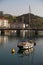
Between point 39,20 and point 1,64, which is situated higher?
point 39,20

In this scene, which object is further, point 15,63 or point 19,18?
point 19,18

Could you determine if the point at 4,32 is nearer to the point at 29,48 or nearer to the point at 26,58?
the point at 29,48

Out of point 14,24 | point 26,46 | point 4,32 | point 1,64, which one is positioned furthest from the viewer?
point 14,24

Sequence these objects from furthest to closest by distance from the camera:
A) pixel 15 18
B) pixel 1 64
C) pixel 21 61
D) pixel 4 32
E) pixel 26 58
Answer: pixel 15 18 < pixel 4 32 < pixel 26 58 < pixel 21 61 < pixel 1 64

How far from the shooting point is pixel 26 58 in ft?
62.2

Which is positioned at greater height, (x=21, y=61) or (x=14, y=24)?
(x=14, y=24)

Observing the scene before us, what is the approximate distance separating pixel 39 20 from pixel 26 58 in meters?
74.0

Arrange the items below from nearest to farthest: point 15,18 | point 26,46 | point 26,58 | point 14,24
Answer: point 26,58
point 26,46
point 14,24
point 15,18

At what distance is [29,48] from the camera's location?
23.8m

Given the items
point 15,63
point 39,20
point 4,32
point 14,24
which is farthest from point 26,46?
point 39,20

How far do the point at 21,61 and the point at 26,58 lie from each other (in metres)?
1.30

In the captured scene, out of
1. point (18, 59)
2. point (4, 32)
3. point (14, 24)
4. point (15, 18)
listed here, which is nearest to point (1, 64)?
point (18, 59)

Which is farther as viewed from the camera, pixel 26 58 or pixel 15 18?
pixel 15 18

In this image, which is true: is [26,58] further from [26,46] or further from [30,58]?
[26,46]
